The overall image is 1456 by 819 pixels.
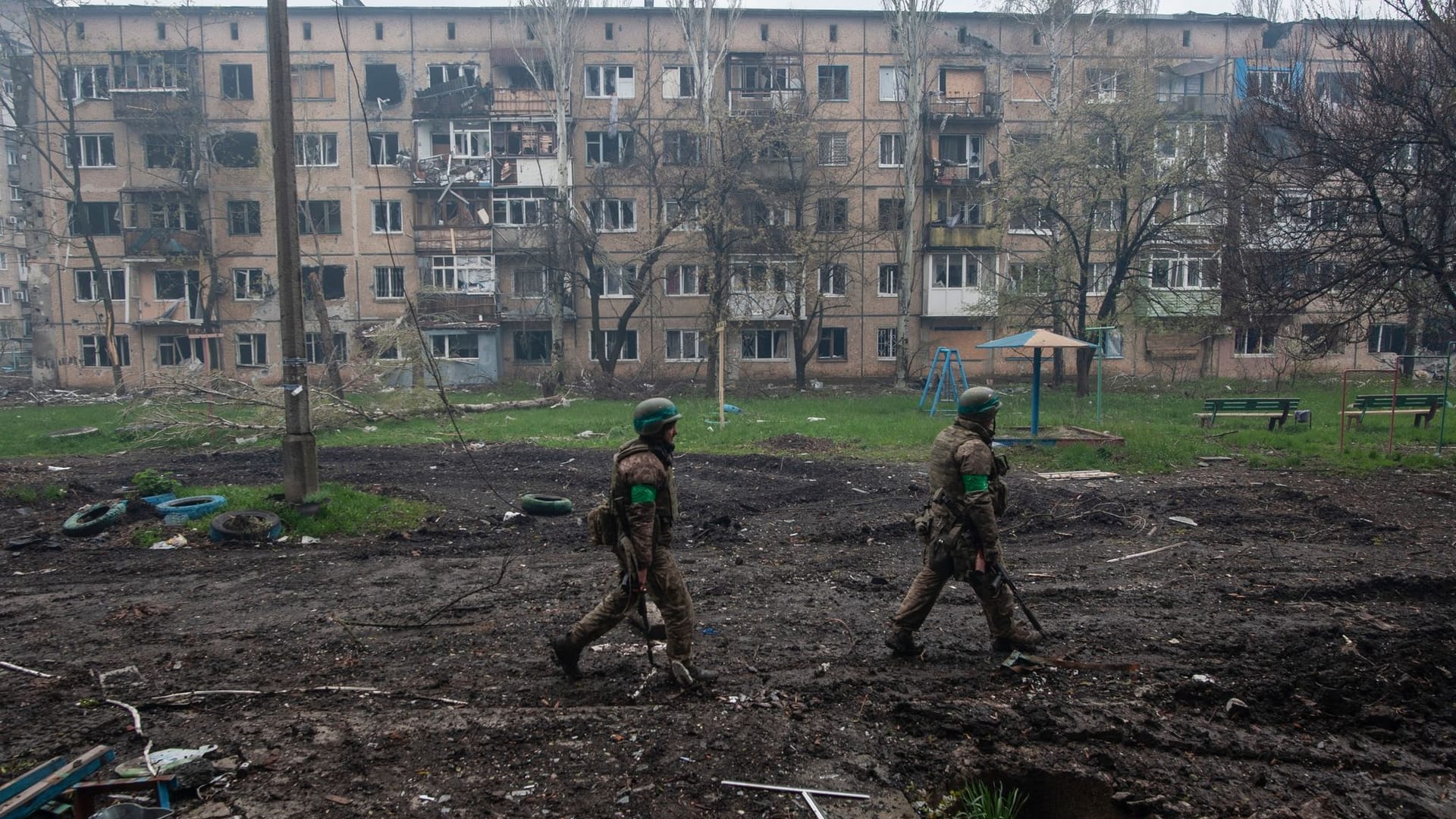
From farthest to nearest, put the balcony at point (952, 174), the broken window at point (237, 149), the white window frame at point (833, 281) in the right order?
1. the balcony at point (952, 174)
2. the broken window at point (237, 149)
3. the white window frame at point (833, 281)

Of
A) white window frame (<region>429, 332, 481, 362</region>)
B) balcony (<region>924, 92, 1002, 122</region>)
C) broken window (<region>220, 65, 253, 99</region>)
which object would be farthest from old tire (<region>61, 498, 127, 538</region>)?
balcony (<region>924, 92, 1002, 122</region>)

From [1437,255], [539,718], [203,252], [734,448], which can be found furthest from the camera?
[203,252]

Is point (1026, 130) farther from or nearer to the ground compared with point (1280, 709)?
farther from the ground

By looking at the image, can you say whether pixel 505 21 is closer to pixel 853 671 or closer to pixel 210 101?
pixel 210 101

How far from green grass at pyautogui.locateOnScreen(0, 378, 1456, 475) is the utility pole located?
693 cm

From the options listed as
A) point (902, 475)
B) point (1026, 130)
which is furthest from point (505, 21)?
point (902, 475)

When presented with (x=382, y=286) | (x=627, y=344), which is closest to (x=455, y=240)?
(x=382, y=286)

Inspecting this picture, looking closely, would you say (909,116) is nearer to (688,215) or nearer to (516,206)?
(688,215)

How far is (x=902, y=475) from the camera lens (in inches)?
557

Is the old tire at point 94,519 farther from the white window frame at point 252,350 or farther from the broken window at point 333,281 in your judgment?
the white window frame at point 252,350

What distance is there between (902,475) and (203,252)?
33.3 m

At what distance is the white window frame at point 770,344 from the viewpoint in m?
38.0

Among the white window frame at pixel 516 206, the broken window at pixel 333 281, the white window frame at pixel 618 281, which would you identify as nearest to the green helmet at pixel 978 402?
the white window frame at pixel 618 281

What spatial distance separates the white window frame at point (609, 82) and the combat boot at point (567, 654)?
35080mm
